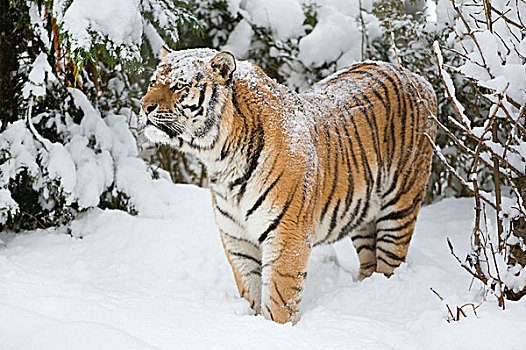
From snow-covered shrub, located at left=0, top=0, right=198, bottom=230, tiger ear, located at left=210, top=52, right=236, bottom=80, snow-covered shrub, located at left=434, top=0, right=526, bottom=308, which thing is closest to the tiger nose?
tiger ear, located at left=210, top=52, right=236, bottom=80

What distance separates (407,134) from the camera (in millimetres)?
3785

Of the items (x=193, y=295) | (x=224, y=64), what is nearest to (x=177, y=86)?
(x=224, y=64)

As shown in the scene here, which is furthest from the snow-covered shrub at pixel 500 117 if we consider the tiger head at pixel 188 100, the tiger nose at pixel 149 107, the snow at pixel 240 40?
the snow at pixel 240 40

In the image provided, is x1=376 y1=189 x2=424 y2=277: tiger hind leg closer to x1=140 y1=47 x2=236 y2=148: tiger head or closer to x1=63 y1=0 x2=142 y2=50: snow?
x1=140 y1=47 x2=236 y2=148: tiger head

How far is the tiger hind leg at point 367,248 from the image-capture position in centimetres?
404

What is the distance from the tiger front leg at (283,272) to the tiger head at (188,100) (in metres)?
0.64

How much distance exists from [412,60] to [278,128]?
2.72 m

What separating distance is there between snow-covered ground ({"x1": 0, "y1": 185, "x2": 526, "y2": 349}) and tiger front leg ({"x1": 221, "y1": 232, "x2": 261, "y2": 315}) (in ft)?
0.30

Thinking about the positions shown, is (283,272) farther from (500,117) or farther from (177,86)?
(500,117)

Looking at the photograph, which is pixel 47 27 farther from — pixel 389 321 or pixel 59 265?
pixel 389 321

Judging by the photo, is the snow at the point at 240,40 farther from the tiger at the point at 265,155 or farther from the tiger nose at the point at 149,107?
the tiger nose at the point at 149,107

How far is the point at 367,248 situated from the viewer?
405cm

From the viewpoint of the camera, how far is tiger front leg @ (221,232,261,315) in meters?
3.29

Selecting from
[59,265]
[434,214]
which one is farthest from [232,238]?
[434,214]
